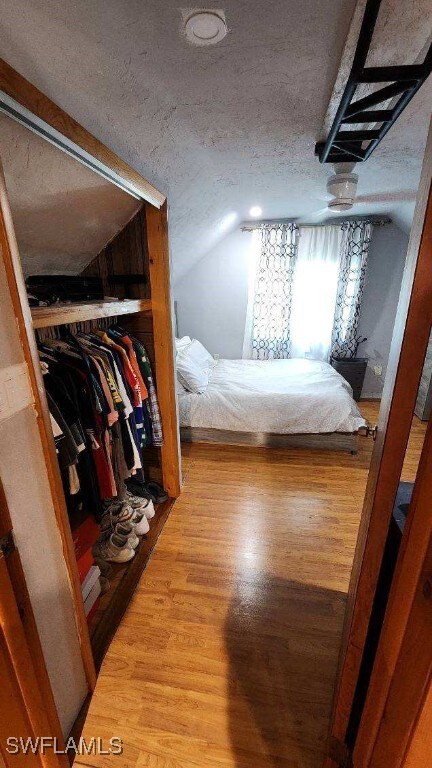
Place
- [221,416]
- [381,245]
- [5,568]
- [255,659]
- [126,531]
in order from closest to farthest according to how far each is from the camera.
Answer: [5,568] < [255,659] < [126,531] < [221,416] < [381,245]

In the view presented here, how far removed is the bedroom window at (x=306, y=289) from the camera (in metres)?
4.01

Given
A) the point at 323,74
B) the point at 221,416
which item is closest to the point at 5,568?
the point at 323,74

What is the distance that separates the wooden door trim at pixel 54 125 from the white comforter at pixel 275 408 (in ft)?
6.50

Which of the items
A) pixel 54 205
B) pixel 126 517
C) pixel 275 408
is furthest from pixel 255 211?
pixel 126 517

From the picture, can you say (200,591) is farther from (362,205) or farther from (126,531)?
(362,205)

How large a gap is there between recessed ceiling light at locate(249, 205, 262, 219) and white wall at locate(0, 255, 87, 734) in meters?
3.38

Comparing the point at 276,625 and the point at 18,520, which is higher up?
the point at 18,520

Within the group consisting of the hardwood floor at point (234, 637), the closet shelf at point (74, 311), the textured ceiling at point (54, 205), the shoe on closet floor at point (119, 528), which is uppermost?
the textured ceiling at point (54, 205)

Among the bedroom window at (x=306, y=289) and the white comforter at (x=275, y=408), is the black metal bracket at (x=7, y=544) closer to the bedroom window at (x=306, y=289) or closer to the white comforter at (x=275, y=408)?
the white comforter at (x=275, y=408)

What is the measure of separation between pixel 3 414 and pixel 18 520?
319mm

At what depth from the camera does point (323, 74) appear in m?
1.20

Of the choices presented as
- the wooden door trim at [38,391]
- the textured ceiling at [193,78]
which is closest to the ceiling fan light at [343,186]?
the textured ceiling at [193,78]

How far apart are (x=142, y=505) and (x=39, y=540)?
120cm

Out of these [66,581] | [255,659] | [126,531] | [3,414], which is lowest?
[255,659]
